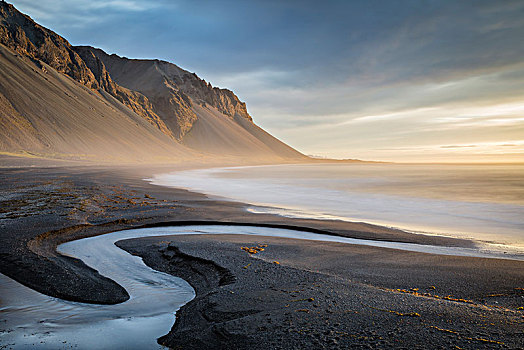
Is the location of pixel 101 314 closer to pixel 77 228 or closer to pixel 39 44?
pixel 77 228

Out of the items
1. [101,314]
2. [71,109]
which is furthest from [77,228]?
[71,109]

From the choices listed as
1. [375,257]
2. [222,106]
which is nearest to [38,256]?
[375,257]

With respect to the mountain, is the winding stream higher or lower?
lower

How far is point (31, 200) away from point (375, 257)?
1026 cm

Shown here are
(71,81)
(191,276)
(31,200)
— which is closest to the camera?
(191,276)

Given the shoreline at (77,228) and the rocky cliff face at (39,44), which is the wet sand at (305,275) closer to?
the shoreline at (77,228)

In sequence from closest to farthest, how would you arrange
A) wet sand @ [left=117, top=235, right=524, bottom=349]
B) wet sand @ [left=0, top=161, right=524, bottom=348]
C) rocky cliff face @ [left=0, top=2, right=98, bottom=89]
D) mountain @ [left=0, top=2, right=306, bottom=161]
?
1. wet sand @ [left=117, top=235, right=524, bottom=349]
2. wet sand @ [left=0, top=161, right=524, bottom=348]
3. mountain @ [left=0, top=2, right=306, bottom=161]
4. rocky cliff face @ [left=0, top=2, right=98, bottom=89]

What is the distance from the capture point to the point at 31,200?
32.3ft

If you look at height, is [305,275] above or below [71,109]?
below

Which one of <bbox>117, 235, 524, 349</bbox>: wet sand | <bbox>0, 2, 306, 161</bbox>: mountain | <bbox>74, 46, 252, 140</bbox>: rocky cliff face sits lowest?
<bbox>117, 235, 524, 349</bbox>: wet sand

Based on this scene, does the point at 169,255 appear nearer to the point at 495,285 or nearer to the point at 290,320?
the point at 290,320

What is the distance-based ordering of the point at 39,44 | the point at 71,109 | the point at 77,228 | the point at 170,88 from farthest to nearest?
the point at 170,88 < the point at 39,44 < the point at 71,109 < the point at 77,228

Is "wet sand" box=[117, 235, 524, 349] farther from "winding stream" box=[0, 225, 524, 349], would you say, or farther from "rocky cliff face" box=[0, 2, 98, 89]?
"rocky cliff face" box=[0, 2, 98, 89]

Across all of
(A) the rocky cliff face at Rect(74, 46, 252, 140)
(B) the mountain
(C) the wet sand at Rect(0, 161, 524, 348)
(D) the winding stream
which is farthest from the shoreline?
(A) the rocky cliff face at Rect(74, 46, 252, 140)
